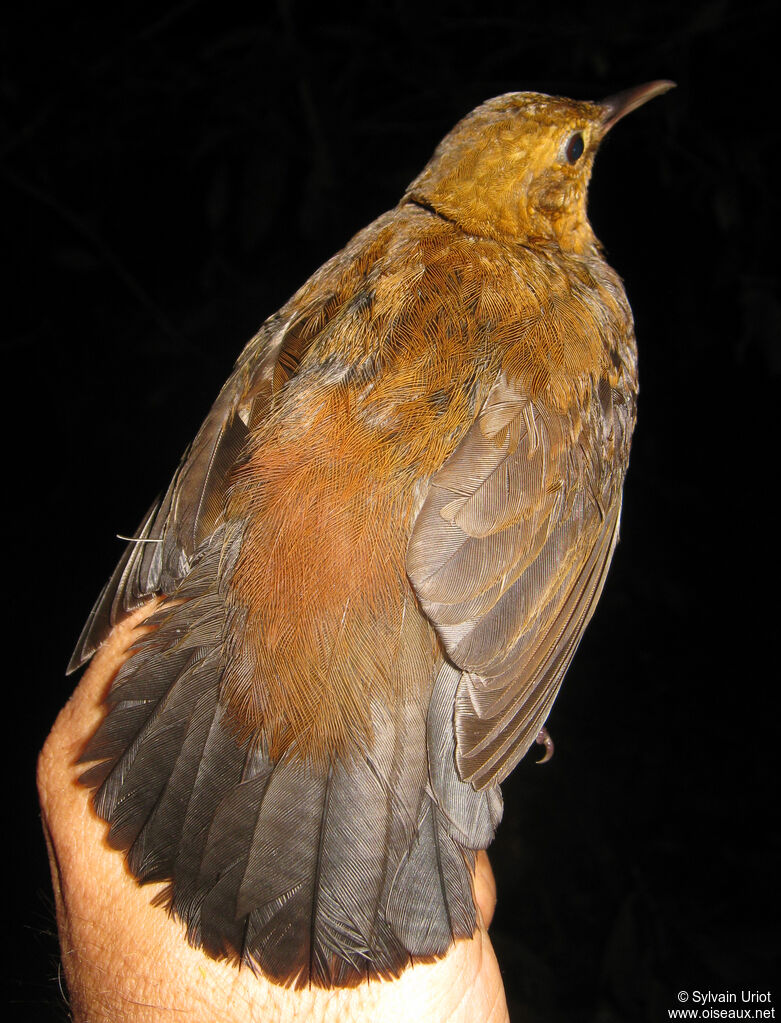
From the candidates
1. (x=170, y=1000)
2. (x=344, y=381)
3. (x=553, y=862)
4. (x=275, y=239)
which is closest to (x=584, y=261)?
(x=344, y=381)

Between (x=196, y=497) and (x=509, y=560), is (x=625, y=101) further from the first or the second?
(x=196, y=497)

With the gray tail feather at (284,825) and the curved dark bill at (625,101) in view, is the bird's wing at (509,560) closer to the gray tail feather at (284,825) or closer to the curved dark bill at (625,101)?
the gray tail feather at (284,825)

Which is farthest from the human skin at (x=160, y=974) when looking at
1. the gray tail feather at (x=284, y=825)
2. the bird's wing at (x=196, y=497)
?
the bird's wing at (x=196, y=497)

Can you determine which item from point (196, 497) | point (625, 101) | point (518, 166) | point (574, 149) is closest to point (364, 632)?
point (196, 497)

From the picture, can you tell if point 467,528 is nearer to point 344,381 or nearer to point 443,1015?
point 344,381
